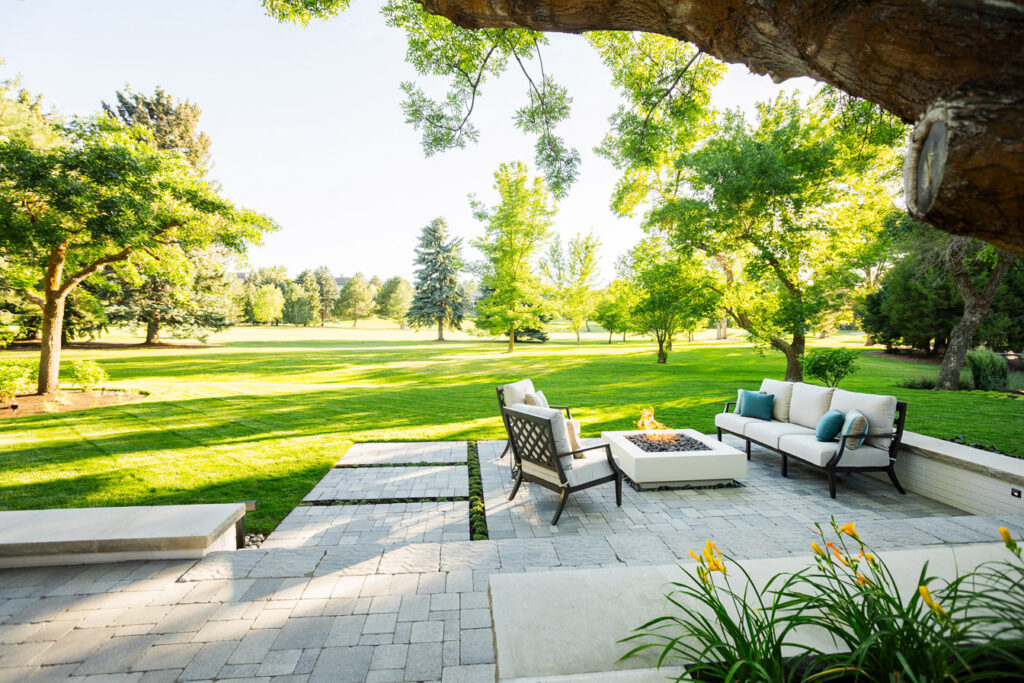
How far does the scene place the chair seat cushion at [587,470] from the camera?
433 centimetres

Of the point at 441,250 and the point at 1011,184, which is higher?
the point at 441,250

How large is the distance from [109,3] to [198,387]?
10.2 metres

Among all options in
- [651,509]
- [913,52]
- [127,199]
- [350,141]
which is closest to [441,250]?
[350,141]

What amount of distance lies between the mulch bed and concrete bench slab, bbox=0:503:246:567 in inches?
320

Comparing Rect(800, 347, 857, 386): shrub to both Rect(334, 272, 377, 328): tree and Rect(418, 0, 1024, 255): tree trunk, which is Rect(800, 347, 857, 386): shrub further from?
Rect(334, 272, 377, 328): tree

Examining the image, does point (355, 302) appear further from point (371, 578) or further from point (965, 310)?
point (371, 578)

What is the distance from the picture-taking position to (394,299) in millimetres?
52844

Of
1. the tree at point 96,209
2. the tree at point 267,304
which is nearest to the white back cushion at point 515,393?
the tree at point 96,209

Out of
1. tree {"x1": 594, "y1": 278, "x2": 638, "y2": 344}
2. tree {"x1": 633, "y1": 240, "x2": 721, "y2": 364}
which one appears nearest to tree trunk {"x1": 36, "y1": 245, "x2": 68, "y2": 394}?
tree {"x1": 633, "y1": 240, "x2": 721, "y2": 364}

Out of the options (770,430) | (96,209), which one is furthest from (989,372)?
(96,209)

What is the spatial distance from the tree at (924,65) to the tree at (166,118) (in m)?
30.6

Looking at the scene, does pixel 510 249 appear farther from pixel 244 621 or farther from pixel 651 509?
pixel 244 621

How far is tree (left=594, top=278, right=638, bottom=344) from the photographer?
2580 centimetres

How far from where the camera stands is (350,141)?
11359 millimetres
